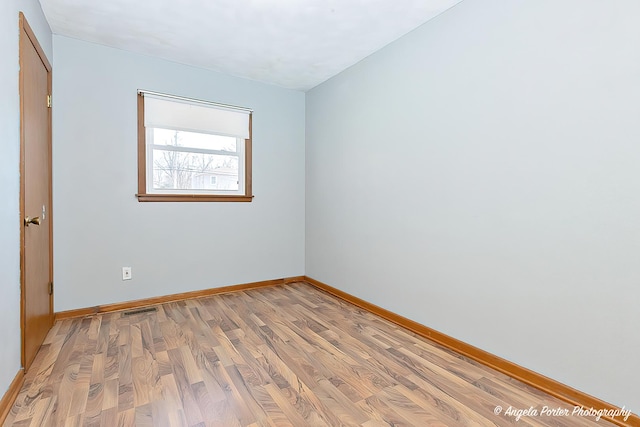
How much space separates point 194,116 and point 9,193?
6.23 feet

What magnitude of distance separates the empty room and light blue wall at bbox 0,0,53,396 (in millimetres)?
20

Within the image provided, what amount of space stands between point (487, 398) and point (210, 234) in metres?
2.83

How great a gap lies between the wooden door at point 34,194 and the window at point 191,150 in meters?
0.72

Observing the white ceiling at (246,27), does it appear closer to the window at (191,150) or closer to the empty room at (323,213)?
the empty room at (323,213)

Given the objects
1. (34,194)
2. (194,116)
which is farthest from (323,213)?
(34,194)

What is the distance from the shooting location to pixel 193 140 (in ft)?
11.0

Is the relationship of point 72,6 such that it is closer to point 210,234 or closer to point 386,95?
point 210,234

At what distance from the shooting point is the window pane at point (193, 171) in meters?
3.19

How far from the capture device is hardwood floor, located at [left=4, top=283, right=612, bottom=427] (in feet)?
5.04

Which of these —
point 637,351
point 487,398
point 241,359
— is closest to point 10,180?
point 241,359

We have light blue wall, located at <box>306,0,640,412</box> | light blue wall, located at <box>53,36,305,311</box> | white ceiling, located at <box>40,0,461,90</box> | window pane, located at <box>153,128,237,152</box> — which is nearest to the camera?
light blue wall, located at <box>306,0,640,412</box>

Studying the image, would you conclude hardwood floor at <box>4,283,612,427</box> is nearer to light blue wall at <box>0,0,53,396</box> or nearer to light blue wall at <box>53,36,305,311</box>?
light blue wall at <box>0,0,53,396</box>

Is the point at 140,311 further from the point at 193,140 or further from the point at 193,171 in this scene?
the point at 193,140

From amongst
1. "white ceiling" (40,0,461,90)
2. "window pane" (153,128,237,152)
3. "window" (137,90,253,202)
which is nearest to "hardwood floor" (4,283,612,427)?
"window" (137,90,253,202)
